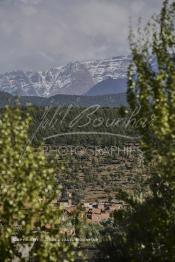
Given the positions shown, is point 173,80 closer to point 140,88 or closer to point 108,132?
point 140,88

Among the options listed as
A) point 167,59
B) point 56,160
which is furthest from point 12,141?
point 167,59

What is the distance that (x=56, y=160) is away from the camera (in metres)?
11.3

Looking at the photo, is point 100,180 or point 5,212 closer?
point 5,212

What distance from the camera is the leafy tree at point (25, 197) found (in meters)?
10.2

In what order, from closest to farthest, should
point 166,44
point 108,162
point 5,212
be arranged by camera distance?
point 5,212
point 166,44
point 108,162

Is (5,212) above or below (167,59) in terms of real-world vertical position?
below

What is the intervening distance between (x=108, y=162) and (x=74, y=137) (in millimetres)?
13133

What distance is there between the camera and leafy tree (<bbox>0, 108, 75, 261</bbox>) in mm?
10195

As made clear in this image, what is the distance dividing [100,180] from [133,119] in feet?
448

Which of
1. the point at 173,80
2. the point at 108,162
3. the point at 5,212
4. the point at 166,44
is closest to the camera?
the point at 5,212

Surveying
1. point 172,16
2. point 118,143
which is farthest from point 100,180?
point 172,16

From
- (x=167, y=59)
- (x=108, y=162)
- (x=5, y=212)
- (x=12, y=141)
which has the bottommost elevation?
(x=108, y=162)

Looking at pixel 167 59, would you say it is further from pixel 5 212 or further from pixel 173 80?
pixel 5 212

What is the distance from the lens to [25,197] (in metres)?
10.3
